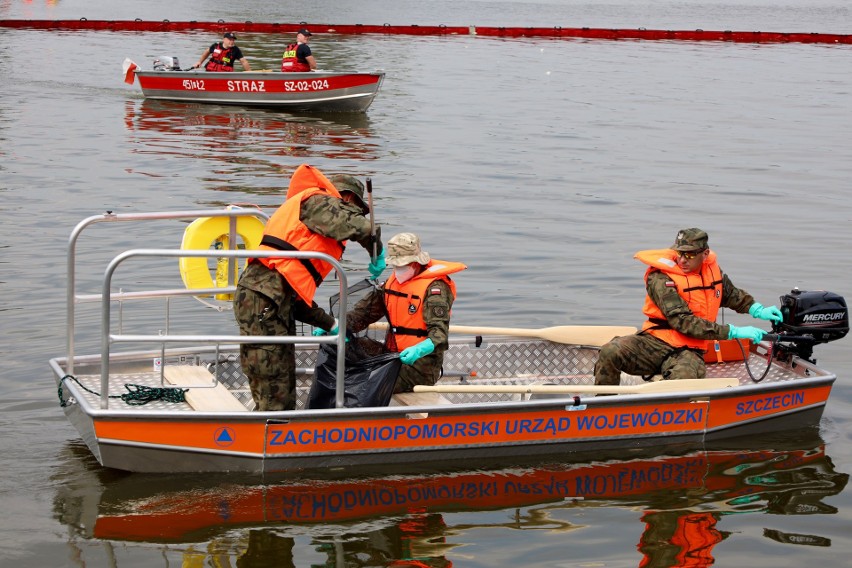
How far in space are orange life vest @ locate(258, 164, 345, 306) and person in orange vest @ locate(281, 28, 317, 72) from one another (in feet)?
63.0

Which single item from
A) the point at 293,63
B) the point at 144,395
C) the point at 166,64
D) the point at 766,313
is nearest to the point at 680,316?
the point at 766,313

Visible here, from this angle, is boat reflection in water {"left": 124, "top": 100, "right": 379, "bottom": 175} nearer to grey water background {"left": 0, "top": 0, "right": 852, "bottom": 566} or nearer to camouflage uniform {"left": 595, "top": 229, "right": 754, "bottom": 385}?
grey water background {"left": 0, "top": 0, "right": 852, "bottom": 566}

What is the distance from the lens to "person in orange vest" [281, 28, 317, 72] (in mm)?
26642

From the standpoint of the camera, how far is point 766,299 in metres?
13.3

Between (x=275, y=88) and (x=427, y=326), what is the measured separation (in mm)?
19916

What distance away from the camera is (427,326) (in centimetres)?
835

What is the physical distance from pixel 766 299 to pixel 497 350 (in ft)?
15.6

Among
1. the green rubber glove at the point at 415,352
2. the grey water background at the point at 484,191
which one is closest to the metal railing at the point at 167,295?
the green rubber glove at the point at 415,352

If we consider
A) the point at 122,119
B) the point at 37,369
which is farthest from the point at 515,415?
the point at 122,119

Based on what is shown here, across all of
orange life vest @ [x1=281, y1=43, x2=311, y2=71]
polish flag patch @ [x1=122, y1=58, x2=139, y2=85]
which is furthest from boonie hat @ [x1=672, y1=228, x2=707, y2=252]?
polish flag patch @ [x1=122, y1=58, x2=139, y2=85]

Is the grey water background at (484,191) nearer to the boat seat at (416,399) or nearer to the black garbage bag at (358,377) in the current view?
the black garbage bag at (358,377)

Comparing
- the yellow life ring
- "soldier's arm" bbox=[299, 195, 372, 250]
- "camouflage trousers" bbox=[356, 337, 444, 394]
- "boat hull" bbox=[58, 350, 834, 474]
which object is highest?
"soldier's arm" bbox=[299, 195, 372, 250]

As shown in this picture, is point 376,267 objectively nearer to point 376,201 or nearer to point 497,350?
point 497,350

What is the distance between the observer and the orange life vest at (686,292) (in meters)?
8.89
